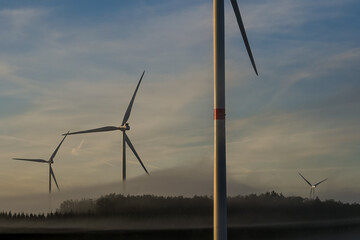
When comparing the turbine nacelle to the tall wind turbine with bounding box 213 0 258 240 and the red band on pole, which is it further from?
the red band on pole

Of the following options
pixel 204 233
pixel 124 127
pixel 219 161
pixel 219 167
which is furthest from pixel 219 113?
pixel 204 233

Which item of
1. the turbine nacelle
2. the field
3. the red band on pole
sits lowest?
the field

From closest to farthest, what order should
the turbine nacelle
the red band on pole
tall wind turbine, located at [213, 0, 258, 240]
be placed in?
tall wind turbine, located at [213, 0, 258, 240] → the red band on pole → the turbine nacelle

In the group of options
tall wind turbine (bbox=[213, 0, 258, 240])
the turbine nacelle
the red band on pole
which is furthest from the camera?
the turbine nacelle

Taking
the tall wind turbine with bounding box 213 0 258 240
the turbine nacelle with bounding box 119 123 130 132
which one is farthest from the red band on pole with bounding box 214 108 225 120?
the turbine nacelle with bounding box 119 123 130 132

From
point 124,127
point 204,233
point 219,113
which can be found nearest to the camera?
point 219,113

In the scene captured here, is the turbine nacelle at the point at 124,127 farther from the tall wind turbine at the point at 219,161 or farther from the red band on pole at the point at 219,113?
the red band on pole at the point at 219,113

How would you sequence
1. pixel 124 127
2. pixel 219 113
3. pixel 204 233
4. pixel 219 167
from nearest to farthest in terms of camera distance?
pixel 219 167
pixel 219 113
pixel 124 127
pixel 204 233

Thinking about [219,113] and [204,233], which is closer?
[219,113]

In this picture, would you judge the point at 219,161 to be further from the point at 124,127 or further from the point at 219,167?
the point at 124,127

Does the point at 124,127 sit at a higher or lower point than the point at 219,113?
higher

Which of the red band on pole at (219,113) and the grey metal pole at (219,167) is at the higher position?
Result: the red band on pole at (219,113)

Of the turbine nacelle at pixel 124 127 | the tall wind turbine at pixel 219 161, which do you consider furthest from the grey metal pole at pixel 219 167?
the turbine nacelle at pixel 124 127

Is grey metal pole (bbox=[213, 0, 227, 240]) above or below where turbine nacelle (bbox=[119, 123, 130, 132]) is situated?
below
